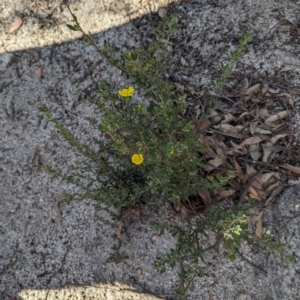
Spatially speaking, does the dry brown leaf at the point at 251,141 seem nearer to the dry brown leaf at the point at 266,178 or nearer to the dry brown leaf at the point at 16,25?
the dry brown leaf at the point at 266,178

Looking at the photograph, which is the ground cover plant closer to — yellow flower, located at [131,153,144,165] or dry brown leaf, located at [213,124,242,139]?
dry brown leaf, located at [213,124,242,139]

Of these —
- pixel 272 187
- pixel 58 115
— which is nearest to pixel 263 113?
pixel 272 187

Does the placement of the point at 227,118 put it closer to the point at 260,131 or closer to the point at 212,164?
the point at 260,131

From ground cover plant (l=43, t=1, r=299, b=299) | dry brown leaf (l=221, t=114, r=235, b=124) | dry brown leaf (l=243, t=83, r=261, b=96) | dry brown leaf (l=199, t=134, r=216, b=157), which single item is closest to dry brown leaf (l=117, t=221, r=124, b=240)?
ground cover plant (l=43, t=1, r=299, b=299)

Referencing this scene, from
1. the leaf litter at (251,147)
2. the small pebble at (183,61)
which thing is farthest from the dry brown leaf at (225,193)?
the small pebble at (183,61)


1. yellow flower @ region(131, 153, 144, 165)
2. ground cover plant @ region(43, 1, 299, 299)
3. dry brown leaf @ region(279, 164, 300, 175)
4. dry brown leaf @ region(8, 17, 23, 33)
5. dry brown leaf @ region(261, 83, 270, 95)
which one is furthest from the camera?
dry brown leaf @ region(8, 17, 23, 33)

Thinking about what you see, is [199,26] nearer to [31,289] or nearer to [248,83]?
[248,83]

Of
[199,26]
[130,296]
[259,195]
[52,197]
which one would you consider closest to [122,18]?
[199,26]

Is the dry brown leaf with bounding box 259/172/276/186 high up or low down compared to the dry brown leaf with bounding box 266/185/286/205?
up
